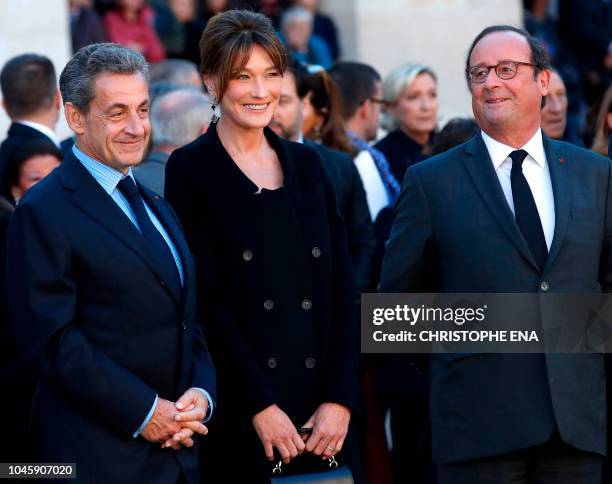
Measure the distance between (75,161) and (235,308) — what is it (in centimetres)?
83

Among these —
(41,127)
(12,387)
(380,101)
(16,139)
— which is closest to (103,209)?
(12,387)

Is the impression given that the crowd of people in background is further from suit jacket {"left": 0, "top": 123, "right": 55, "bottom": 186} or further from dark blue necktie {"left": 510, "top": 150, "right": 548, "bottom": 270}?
dark blue necktie {"left": 510, "top": 150, "right": 548, "bottom": 270}

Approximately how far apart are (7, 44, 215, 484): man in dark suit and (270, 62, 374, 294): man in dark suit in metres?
1.78

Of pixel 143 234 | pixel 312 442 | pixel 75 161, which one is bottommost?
pixel 312 442

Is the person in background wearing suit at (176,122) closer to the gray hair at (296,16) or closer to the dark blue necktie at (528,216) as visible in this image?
the dark blue necktie at (528,216)

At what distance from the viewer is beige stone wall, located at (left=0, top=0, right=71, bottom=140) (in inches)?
368

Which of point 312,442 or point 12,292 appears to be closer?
point 12,292

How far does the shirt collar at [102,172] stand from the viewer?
4.31m

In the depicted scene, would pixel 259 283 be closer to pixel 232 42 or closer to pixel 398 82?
pixel 232 42

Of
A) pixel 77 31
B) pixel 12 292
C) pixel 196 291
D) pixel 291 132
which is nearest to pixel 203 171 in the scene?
pixel 196 291

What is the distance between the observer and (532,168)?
4750mm

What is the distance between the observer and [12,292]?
161 inches

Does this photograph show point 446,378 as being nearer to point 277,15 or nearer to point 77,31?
point 77,31

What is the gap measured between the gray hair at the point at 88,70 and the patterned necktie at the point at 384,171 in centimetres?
274
